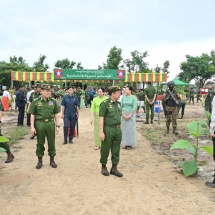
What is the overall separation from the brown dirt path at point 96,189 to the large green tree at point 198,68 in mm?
44461

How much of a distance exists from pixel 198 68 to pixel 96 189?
4714 cm

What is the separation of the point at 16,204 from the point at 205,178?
325cm

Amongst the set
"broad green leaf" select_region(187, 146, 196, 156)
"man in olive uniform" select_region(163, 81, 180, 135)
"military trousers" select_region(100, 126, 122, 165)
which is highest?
"man in olive uniform" select_region(163, 81, 180, 135)

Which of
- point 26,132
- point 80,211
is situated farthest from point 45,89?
point 26,132

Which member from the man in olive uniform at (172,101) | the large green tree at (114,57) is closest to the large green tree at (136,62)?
the large green tree at (114,57)

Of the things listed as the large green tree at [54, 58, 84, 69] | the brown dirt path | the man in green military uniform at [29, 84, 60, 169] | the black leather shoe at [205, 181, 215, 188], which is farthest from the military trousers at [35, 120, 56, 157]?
the large green tree at [54, 58, 84, 69]

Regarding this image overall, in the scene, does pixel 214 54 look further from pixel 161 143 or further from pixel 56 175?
pixel 56 175

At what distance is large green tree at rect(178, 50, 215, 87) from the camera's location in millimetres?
48094

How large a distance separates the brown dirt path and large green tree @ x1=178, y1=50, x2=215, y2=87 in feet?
146

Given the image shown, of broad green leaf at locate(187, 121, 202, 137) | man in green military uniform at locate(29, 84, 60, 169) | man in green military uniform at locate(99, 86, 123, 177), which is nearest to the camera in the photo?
man in green military uniform at locate(99, 86, 123, 177)

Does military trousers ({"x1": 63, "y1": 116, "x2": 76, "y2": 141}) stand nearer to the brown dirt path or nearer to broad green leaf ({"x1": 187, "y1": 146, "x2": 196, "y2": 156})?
the brown dirt path

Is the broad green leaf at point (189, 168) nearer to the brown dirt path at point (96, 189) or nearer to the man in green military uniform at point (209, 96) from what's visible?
the brown dirt path at point (96, 189)

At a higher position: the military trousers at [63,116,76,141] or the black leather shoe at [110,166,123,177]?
the military trousers at [63,116,76,141]

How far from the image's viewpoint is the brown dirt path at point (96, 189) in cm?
383
